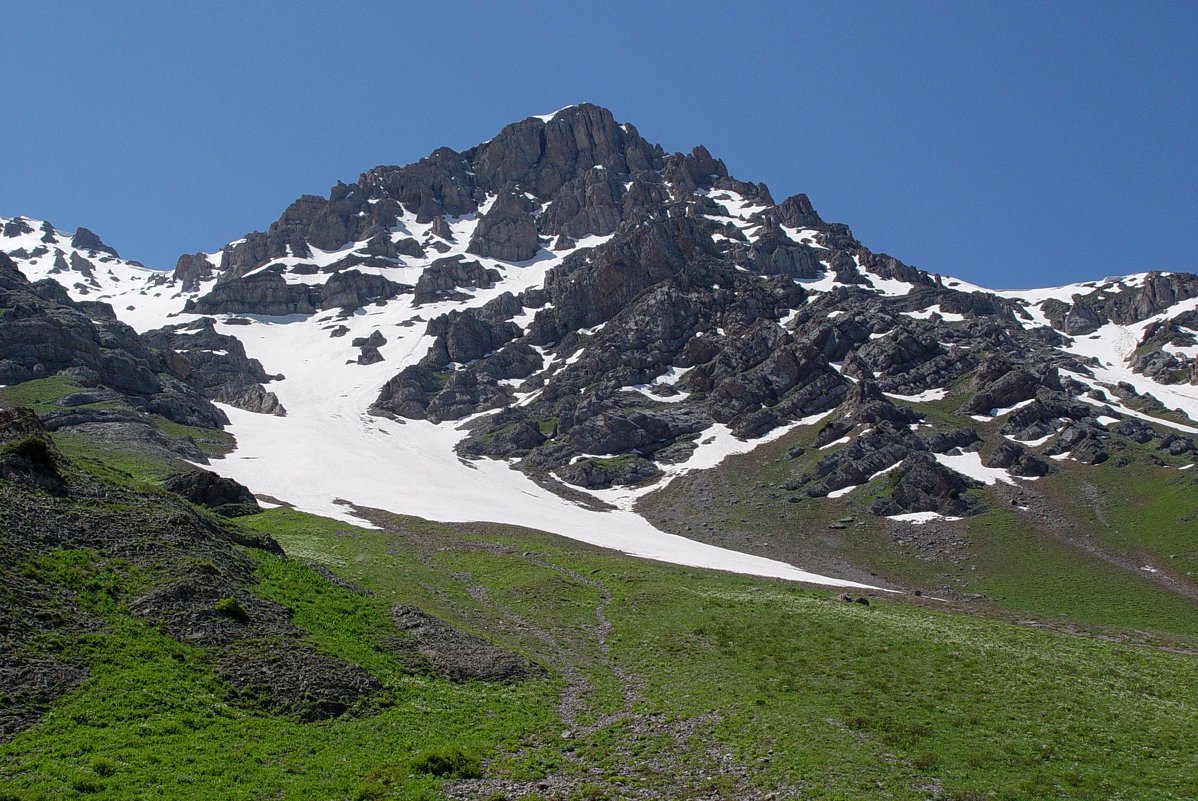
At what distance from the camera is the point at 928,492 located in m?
100

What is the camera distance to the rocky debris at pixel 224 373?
15612 centimetres

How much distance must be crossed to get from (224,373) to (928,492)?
162m

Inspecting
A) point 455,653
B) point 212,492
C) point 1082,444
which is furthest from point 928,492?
point 455,653

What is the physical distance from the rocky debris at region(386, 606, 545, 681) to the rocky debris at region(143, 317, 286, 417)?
134848 mm

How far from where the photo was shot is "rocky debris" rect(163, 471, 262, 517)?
5659 centimetres

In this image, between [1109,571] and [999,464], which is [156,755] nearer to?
[1109,571]

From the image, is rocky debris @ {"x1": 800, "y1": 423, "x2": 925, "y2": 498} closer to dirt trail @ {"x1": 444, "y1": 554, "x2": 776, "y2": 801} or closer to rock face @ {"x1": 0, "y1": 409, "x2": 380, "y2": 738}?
dirt trail @ {"x1": 444, "y1": 554, "x2": 776, "y2": 801}

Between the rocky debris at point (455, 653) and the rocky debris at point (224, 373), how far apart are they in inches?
5309

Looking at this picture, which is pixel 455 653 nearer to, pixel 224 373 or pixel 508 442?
pixel 508 442

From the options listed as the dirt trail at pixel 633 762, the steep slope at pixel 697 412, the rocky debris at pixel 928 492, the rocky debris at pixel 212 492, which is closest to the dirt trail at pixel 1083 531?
the steep slope at pixel 697 412

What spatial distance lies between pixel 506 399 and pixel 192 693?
149746 millimetres

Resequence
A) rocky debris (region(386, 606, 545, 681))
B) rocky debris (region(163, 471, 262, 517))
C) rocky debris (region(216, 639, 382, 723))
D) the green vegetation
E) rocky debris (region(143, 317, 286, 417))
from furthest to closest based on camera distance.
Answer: rocky debris (region(143, 317, 286, 417)), rocky debris (region(163, 471, 262, 517)), rocky debris (region(386, 606, 545, 681)), rocky debris (region(216, 639, 382, 723)), the green vegetation

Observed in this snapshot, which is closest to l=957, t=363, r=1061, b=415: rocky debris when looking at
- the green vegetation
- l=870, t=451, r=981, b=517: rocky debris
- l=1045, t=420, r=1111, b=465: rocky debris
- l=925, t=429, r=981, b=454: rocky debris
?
l=925, t=429, r=981, b=454: rocky debris

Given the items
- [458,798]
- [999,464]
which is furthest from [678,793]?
[999,464]
